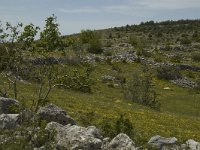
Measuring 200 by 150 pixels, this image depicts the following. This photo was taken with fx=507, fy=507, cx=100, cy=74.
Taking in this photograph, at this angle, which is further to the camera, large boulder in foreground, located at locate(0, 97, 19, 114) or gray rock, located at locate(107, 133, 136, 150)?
large boulder in foreground, located at locate(0, 97, 19, 114)

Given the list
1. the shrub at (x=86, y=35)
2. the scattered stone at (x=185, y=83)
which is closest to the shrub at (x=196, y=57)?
the scattered stone at (x=185, y=83)

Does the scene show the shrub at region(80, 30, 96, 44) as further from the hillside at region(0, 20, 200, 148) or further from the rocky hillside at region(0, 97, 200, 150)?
the rocky hillside at region(0, 97, 200, 150)

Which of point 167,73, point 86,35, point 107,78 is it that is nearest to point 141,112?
point 107,78

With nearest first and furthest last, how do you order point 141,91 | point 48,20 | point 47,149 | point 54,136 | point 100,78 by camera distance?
1. point 47,149
2. point 54,136
3. point 48,20
4. point 141,91
5. point 100,78

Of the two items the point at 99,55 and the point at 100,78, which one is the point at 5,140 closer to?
the point at 100,78

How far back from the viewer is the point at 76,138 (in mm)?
13430

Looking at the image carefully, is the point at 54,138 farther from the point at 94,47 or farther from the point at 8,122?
the point at 94,47

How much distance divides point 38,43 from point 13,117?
271 inches

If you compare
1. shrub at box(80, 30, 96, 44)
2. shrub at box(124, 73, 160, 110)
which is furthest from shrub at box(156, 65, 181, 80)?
shrub at box(80, 30, 96, 44)

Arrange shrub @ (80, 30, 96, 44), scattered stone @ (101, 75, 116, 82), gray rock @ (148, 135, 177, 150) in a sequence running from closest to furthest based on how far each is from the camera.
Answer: gray rock @ (148, 135, 177, 150) → scattered stone @ (101, 75, 116, 82) → shrub @ (80, 30, 96, 44)

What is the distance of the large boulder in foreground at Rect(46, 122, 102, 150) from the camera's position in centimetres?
1312

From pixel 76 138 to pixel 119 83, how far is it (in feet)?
123

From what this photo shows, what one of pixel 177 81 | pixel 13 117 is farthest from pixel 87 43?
pixel 13 117

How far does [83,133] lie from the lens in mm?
13875
